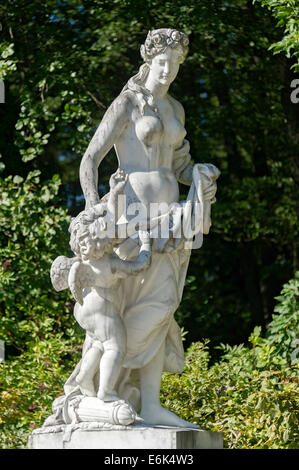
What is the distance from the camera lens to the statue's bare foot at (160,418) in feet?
20.1

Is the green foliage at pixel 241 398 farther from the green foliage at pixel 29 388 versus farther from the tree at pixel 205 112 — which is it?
the tree at pixel 205 112

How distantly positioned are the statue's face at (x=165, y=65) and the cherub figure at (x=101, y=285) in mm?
860

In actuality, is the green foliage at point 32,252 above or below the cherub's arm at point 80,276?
below

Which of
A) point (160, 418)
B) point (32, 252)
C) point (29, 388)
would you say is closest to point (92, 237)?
point (160, 418)

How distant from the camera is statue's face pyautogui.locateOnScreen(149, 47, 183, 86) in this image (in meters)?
6.50

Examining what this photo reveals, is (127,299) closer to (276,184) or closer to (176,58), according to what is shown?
(176,58)

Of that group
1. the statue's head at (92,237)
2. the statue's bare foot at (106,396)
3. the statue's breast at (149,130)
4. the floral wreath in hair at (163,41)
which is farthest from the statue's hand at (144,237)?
the floral wreath in hair at (163,41)

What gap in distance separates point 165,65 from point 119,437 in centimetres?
241

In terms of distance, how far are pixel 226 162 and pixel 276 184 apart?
1.15 m

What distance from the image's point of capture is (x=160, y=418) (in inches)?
242

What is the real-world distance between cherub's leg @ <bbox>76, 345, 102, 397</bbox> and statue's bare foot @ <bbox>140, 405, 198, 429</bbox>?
35 cm

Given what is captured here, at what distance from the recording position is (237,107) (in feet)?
42.2
